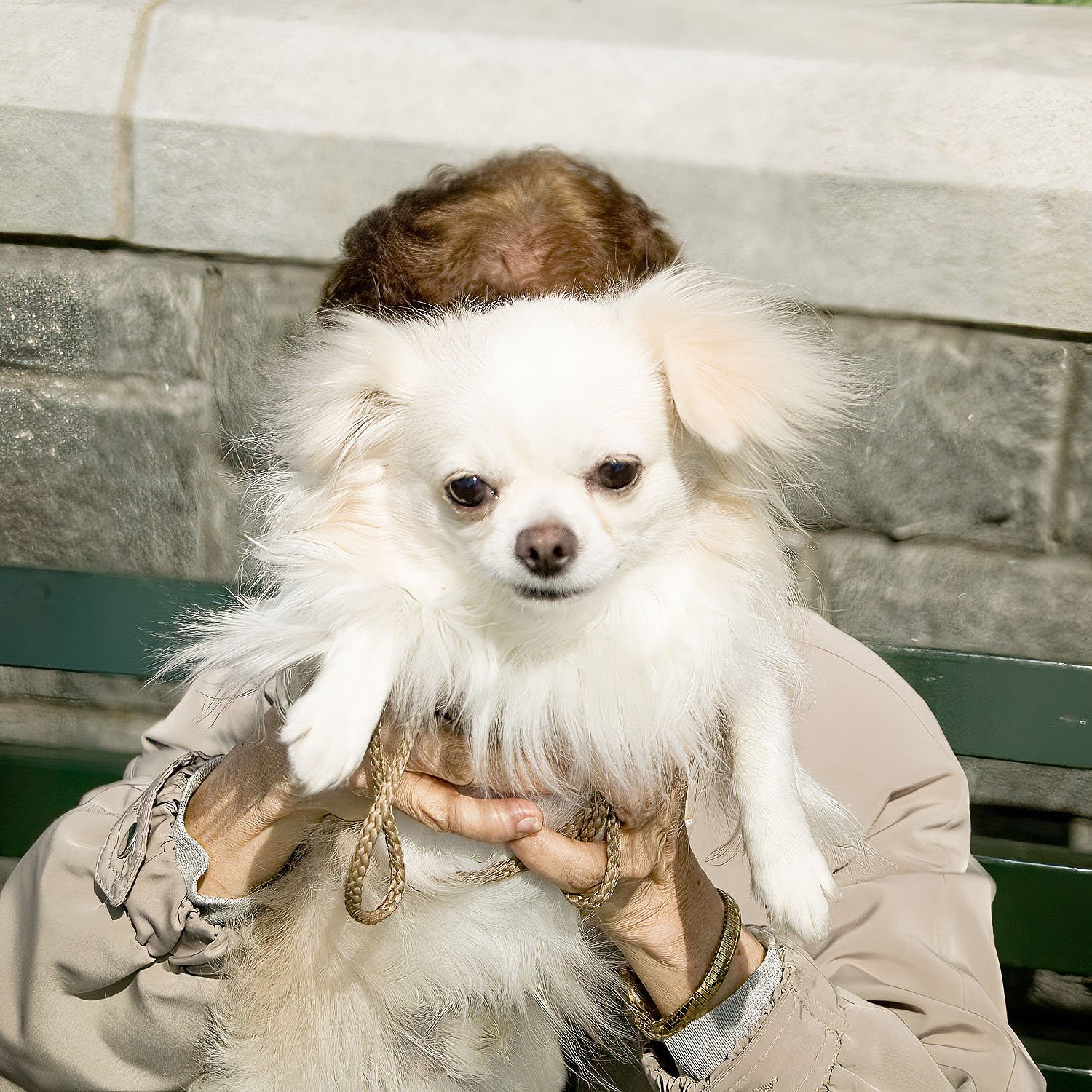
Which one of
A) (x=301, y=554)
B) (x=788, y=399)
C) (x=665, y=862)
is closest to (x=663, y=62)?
(x=788, y=399)

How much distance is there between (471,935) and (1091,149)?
1704 millimetres

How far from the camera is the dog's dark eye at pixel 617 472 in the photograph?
1.33 meters

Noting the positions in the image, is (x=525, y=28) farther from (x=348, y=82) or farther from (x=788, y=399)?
(x=788, y=399)

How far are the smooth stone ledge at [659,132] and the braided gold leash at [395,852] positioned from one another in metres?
1.19

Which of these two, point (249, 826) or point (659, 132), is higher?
point (659, 132)

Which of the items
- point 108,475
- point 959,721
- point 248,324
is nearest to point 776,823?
point 959,721

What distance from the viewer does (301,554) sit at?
1413mm

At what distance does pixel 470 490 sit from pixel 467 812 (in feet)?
1.28

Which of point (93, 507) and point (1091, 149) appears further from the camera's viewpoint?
point (93, 507)

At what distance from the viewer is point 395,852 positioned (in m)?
1.28

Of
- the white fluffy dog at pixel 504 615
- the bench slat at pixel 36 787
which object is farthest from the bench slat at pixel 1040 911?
the bench slat at pixel 36 787

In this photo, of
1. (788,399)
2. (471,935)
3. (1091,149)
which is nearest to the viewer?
(788,399)

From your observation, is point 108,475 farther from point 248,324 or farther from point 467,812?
point 467,812

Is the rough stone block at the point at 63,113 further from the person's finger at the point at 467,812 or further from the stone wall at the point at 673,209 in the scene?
the person's finger at the point at 467,812
